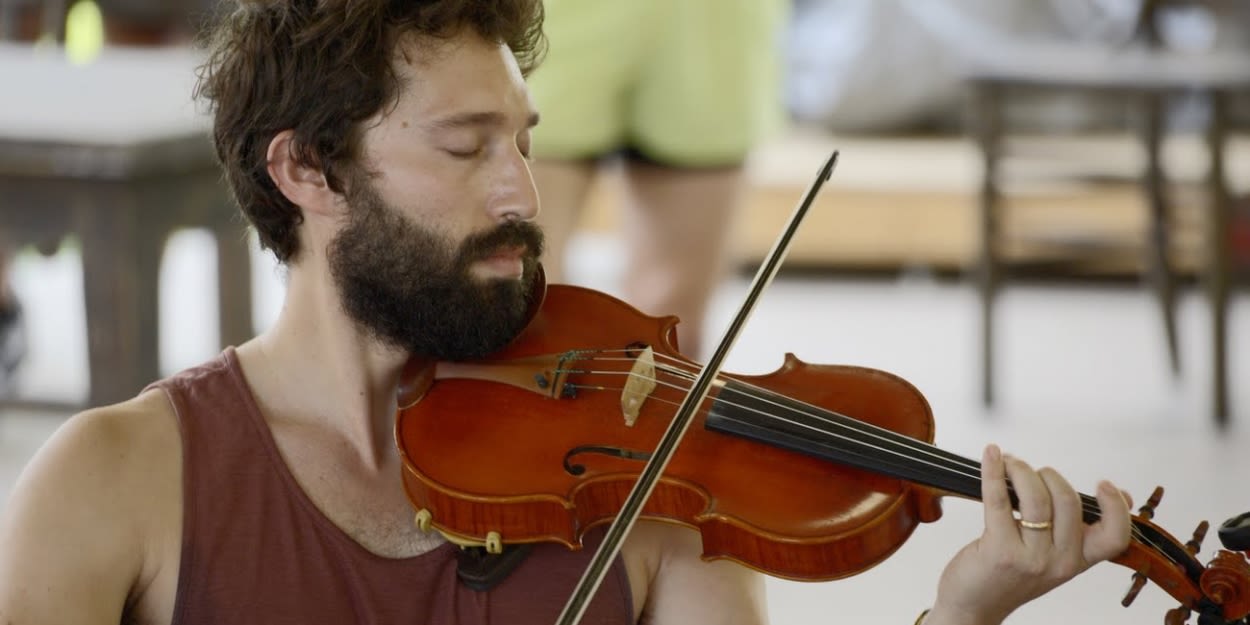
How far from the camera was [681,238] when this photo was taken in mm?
2268

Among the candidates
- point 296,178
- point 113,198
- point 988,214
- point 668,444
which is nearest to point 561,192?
point 113,198

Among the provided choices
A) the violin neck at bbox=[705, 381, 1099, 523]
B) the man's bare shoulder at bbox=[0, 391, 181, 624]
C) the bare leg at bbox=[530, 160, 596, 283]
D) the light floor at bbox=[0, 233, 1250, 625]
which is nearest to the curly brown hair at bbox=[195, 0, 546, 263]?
the man's bare shoulder at bbox=[0, 391, 181, 624]

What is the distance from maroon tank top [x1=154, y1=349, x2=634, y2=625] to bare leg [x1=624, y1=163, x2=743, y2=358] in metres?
1.01

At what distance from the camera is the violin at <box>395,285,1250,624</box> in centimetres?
115

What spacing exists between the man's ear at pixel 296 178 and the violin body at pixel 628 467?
17 centimetres

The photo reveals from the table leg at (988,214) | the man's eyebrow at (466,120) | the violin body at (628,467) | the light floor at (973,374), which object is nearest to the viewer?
the violin body at (628,467)

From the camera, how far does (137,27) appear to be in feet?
14.1

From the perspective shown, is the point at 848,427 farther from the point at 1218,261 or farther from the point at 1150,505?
the point at 1218,261

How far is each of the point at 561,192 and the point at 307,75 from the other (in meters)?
0.94

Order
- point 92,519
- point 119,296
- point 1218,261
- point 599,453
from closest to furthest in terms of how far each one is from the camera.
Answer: point 92,519
point 599,453
point 119,296
point 1218,261

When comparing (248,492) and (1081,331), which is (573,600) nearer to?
(248,492)

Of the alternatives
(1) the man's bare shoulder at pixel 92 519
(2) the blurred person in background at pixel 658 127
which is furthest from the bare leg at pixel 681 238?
(1) the man's bare shoulder at pixel 92 519

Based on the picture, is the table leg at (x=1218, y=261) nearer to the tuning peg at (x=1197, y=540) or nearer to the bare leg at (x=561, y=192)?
the bare leg at (x=561, y=192)

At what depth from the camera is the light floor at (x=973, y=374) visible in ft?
9.02
